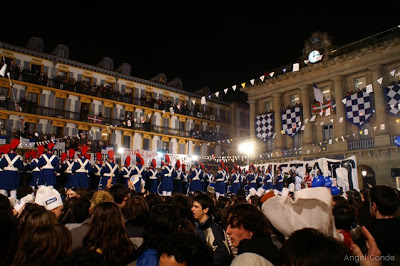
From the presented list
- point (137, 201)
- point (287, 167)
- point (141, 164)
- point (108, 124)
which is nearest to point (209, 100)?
point (108, 124)

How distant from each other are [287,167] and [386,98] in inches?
465

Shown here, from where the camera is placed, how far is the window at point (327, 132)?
31.6 m

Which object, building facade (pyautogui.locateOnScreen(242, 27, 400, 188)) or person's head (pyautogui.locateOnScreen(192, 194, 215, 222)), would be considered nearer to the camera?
person's head (pyautogui.locateOnScreen(192, 194, 215, 222))

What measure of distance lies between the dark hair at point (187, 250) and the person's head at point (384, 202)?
2069 mm

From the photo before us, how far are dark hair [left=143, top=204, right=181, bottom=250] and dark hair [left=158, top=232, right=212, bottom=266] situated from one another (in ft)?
2.65

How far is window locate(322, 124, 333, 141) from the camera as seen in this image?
31.6m

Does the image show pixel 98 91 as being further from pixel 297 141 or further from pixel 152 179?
pixel 297 141

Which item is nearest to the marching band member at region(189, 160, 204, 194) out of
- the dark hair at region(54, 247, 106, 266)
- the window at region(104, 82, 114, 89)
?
the dark hair at region(54, 247, 106, 266)

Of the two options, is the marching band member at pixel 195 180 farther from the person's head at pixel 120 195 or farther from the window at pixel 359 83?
the window at pixel 359 83

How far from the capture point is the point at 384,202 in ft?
10.3

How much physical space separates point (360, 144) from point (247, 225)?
97.3 feet

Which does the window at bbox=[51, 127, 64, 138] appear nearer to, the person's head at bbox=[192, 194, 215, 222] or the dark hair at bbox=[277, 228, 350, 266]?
the person's head at bbox=[192, 194, 215, 222]

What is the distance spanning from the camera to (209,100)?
46812 mm

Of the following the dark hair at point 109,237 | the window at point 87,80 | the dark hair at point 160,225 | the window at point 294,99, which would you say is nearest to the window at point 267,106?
the window at point 294,99
